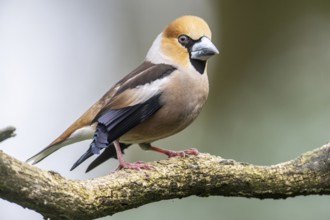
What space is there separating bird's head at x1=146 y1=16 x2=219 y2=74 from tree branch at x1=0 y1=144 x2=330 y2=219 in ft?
2.77

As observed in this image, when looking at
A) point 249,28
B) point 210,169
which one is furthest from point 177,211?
point 249,28

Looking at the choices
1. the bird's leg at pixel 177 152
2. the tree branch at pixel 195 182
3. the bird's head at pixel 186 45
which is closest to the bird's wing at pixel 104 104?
the bird's head at pixel 186 45

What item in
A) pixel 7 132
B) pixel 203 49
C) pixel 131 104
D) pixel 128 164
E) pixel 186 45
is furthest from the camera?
pixel 186 45

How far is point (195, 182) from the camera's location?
154 inches

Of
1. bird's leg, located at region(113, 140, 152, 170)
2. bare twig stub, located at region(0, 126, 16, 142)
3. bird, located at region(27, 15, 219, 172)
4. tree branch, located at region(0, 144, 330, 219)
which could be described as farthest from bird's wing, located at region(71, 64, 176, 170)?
bare twig stub, located at region(0, 126, 16, 142)

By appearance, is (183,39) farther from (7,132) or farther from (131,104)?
(7,132)

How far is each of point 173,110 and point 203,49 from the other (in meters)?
0.43

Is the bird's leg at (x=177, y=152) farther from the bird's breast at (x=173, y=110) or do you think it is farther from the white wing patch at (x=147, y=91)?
the white wing patch at (x=147, y=91)

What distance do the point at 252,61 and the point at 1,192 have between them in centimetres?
383

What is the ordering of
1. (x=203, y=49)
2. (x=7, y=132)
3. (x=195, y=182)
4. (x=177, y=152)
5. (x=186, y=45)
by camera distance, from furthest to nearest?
(x=186, y=45)
(x=203, y=49)
(x=177, y=152)
(x=195, y=182)
(x=7, y=132)

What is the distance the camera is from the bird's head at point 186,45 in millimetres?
4695

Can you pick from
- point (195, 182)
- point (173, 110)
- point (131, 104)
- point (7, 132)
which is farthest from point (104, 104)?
point (7, 132)

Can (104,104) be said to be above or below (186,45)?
below

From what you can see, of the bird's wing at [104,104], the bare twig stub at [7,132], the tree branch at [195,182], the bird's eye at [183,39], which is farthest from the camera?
the bird's eye at [183,39]
